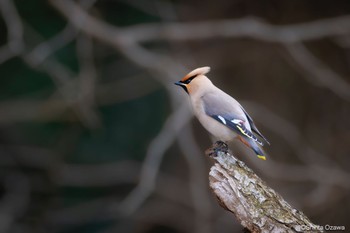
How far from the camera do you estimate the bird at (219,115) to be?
3404 millimetres

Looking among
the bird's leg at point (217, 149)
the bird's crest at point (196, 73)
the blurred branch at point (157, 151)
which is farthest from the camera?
the blurred branch at point (157, 151)

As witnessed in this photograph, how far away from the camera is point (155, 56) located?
6.92m

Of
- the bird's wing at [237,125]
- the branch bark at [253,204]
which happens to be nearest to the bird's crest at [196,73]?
the bird's wing at [237,125]

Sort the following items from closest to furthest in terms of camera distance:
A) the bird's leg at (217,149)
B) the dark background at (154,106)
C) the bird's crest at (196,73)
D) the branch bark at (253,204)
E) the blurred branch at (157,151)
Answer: the branch bark at (253,204)
the bird's leg at (217,149)
the bird's crest at (196,73)
the blurred branch at (157,151)
the dark background at (154,106)

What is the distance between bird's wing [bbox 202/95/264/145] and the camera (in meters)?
3.39

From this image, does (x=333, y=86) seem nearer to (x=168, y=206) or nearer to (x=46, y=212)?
(x=168, y=206)

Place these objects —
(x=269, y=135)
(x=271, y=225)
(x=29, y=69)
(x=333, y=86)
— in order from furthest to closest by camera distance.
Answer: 1. (x=29, y=69)
2. (x=269, y=135)
3. (x=333, y=86)
4. (x=271, y=225)

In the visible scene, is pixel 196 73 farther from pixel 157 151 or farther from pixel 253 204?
pixel 157 151

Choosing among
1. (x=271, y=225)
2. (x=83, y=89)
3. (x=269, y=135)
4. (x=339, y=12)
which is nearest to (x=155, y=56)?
(x=83, y=89)

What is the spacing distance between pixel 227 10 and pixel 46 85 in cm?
228

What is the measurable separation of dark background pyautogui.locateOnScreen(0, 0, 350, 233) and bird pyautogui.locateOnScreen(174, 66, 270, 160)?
2.91 m

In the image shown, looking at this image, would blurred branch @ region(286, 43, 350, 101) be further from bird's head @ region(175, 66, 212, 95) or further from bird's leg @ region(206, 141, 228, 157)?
bird's leg @ region(206, 141, 228, 157)

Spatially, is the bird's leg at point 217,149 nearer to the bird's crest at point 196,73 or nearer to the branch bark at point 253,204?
the branch bark at point 253,204

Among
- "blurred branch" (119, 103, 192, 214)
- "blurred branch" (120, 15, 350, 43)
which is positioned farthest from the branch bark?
"blurred branch" (120, 15, 350, 43)
